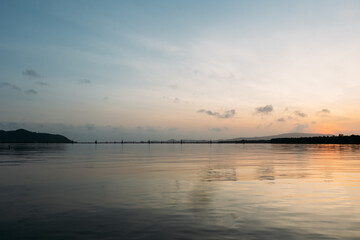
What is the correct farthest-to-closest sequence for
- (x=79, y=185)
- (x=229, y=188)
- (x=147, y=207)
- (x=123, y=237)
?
1. (x=79, y=185)
2. (x=229, y=188)
3. (x=147, y=207)
4. (x=123, y=237)

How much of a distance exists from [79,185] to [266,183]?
15965 mm

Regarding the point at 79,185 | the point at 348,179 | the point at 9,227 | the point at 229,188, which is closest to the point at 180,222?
the point at 9,227

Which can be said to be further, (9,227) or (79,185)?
(79,185)

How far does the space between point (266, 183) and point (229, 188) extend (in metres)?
4.35

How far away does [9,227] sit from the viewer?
1266 centimetres

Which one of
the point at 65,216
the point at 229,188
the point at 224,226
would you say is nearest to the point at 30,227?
the point at 65,216

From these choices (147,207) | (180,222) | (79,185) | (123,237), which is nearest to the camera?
(123,237)

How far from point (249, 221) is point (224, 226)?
1565 millimetres

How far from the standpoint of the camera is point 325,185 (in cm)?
2452

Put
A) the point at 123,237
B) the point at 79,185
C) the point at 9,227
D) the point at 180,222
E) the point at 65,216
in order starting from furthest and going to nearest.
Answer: the point at 79,185
the point at 65,216
the point at 180,222
the point at 9,227
the point at 123,237

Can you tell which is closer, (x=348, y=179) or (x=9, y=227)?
(x=9, y=227)

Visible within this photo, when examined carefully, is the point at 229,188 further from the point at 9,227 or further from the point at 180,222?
the point at 9,227

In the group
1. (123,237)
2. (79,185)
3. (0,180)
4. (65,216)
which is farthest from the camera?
(0,180)

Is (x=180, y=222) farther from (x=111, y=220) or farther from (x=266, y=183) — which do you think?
(x=266, y=183)
